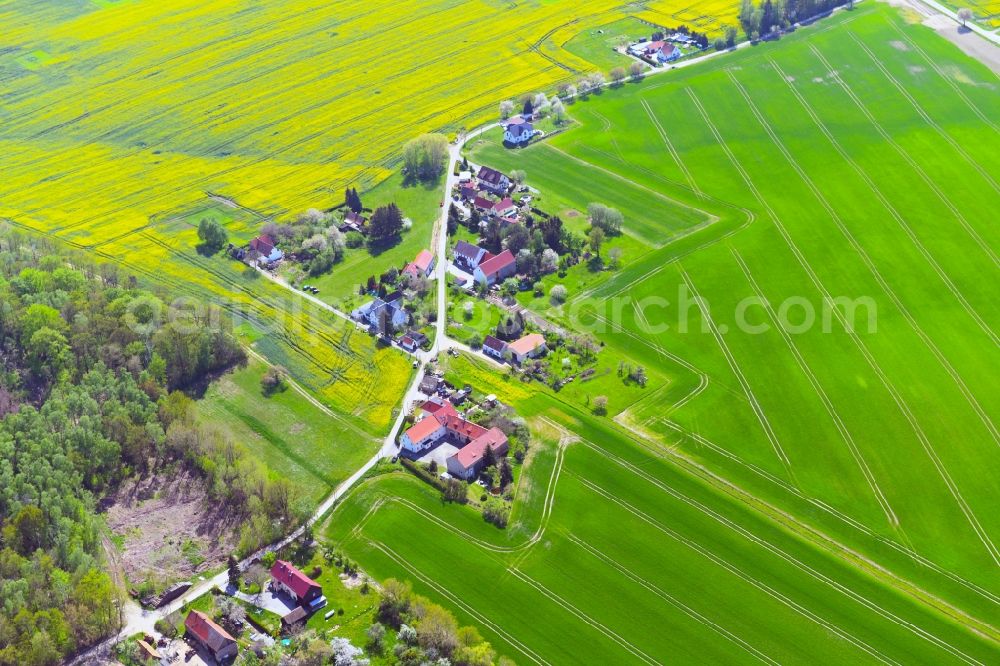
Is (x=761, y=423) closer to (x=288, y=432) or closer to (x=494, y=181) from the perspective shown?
(x=288, y=432)

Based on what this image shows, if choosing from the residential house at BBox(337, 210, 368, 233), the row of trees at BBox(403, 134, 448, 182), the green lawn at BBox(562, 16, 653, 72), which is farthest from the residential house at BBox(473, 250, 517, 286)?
the green lawn at BBox(562, 16, 653, 72)

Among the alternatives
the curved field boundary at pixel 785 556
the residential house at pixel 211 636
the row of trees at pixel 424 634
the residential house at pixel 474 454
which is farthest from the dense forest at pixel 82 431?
the curved field boundary at pixel 785 556

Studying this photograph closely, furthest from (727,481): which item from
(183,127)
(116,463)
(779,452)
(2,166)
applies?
(2,166)

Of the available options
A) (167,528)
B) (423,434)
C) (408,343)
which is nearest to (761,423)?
(423,434)

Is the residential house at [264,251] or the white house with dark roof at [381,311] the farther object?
the residential house at [264,251]

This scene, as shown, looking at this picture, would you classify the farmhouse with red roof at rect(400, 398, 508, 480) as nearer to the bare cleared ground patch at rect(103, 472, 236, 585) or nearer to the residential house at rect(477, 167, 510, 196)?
the bare cleared ground patch at rect(103, 472, 236, 585)

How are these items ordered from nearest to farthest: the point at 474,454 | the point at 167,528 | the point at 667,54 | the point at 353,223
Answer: the point at 167,528 → the point at 474,454 → the point at 353,223 → the point at 667,54

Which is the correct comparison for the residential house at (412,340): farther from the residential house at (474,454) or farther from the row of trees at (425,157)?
the row of trees at (425,157)
